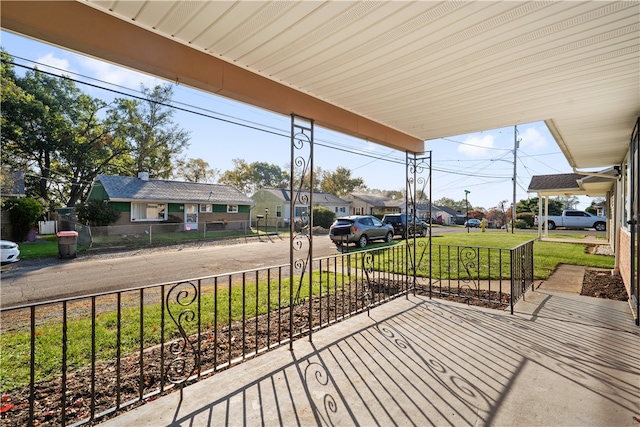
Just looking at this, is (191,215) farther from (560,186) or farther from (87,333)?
(560,186)

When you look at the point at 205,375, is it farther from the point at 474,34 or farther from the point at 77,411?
the point at 474,34

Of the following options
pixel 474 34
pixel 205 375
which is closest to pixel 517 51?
pixel 474 34

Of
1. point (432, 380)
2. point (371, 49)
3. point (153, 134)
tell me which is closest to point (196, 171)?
point (153, 134)

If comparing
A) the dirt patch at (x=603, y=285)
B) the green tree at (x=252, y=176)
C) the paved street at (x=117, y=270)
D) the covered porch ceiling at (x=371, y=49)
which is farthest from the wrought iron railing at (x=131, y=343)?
the green tree at (x=252, y=176)

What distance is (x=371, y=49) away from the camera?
223cm

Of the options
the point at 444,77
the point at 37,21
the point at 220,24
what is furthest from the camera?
the point at 444,77

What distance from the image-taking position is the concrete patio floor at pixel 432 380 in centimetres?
197

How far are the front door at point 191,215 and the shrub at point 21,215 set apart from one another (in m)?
7.29

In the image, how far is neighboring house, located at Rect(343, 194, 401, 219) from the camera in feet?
123

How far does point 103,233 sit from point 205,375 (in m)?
12.4

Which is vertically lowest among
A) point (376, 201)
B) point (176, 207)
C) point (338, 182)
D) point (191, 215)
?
point (191, 215)

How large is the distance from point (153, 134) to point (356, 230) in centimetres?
1860

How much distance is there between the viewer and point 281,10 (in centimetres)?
180

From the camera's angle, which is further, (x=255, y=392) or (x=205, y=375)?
(x=205, y=375)
